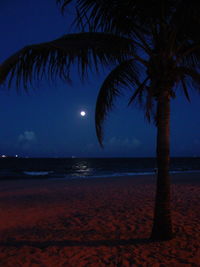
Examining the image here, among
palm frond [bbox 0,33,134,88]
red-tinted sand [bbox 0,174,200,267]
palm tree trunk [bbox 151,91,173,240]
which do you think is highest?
palm frond [bbox 0,33,134,88]

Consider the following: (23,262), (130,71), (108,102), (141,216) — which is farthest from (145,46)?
(141,216)

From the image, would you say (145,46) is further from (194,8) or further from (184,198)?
(184,198)

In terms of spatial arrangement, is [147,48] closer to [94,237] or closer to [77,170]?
[94,237]

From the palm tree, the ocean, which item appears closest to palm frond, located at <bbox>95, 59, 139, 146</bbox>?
the palm tree

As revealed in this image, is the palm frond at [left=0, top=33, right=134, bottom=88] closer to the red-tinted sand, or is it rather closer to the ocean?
the red-tinted sand

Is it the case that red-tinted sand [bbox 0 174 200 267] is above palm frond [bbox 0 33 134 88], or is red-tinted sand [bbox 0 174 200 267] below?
below

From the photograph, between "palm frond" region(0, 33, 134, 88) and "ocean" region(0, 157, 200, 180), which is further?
A: "ocean" region(0, 157, 200, 180)

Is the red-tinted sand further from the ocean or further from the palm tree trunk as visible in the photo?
the ocean

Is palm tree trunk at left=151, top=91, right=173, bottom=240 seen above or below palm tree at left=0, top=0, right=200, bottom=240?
below

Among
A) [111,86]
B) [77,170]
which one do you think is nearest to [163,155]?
[111,86]

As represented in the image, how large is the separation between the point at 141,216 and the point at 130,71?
4284mm

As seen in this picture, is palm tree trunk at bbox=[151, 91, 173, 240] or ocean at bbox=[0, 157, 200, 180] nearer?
palm tree trunk at bbox=[151, 91, 173, 240]

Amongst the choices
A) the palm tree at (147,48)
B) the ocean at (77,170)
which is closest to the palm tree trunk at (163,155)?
the palm tree at (147,48)

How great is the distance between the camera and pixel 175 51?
4117 millimetres
